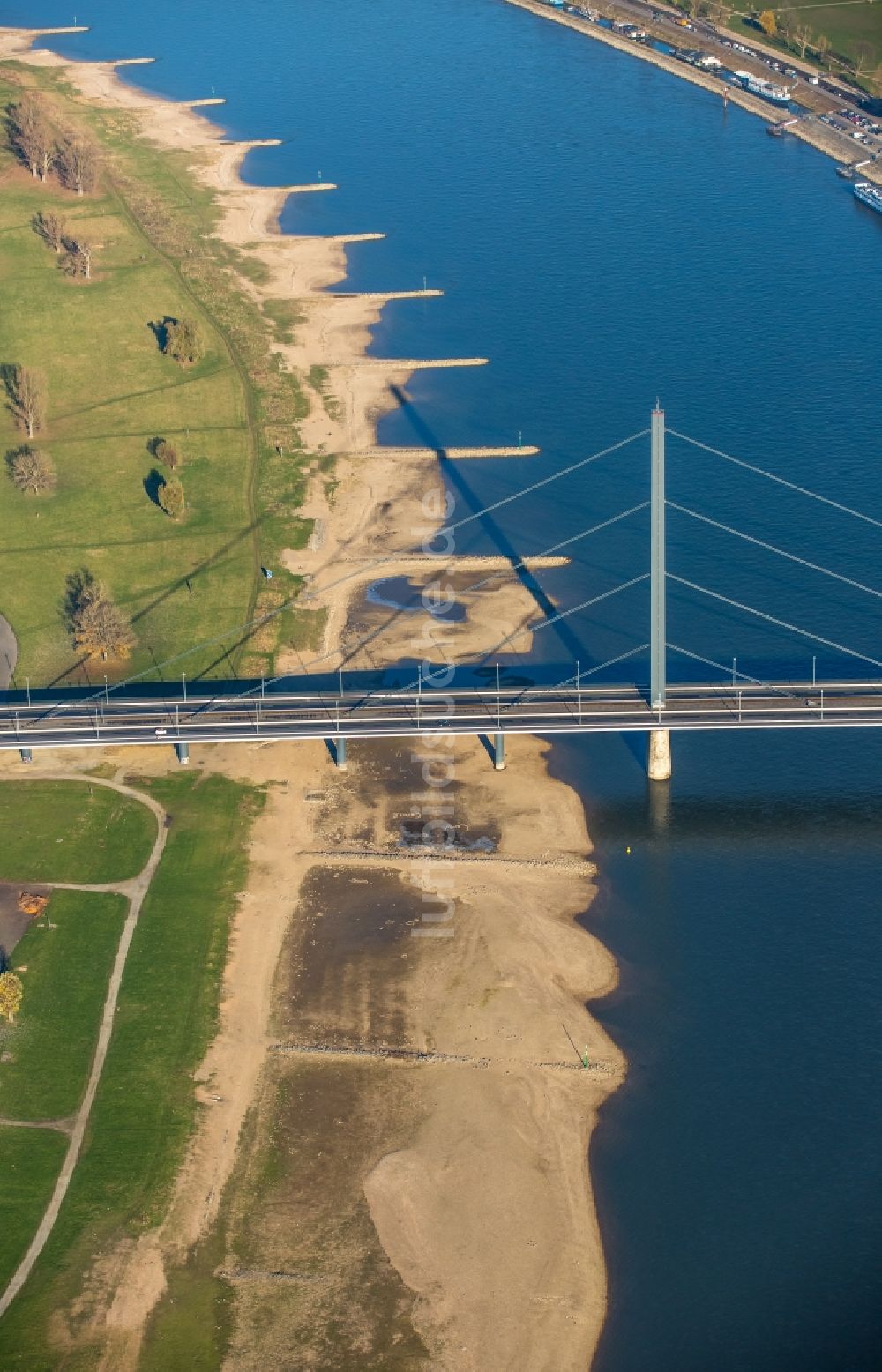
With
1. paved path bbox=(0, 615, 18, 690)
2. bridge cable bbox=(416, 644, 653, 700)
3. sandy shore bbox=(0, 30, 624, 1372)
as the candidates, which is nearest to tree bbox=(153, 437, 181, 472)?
paved path bbox=(0, 615, 18, 690)

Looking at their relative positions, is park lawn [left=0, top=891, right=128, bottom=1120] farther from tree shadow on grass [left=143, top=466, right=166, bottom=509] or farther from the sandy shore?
tree shadow on grass [left=143, top=466, right=166, bottom=509]

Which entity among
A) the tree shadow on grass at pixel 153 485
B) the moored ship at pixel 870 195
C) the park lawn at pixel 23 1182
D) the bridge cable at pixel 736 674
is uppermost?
the moored ship at pixel 870 195

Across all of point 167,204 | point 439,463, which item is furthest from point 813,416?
point 167,204

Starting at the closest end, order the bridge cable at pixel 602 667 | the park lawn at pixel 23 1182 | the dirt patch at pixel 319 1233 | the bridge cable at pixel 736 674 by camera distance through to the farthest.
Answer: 1. the dirt patch at pixel 319 1233
2. the park lawn at pixel 23 1182
3. the bridge cable at pixel 736 674
4. the bridge cable at pixel 602 667

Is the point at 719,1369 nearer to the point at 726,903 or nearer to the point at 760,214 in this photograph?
the point at 726,903

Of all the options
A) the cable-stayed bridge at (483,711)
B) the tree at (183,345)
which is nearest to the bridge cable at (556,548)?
the cable-stayed bridge at (483,711)

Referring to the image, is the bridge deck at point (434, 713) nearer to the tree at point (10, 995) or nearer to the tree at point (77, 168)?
the tree at point (10, 995)

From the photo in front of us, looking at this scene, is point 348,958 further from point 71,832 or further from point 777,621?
point 777,621
